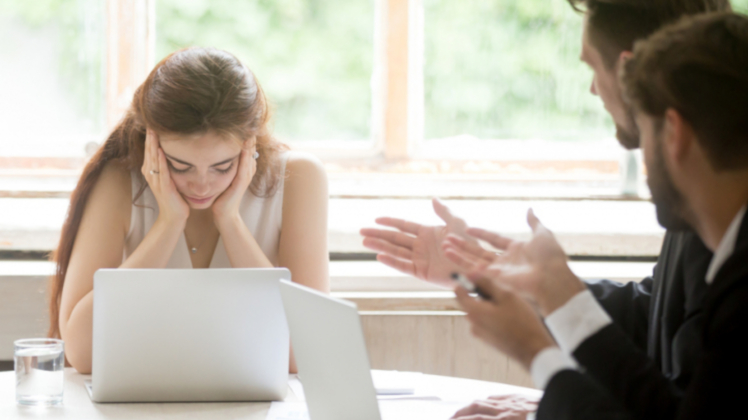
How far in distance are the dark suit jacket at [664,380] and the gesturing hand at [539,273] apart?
70 millimetres

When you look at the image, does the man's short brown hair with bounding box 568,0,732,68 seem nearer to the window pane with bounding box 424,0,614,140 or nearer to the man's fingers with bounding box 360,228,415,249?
the man's fingers with bounding box 360,228,415,249

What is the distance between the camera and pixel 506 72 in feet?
7.43

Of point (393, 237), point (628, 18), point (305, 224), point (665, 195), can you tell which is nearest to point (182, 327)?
point (393, 237)

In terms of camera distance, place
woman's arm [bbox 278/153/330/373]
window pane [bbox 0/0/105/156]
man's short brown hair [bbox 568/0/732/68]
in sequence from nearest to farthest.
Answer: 1. man's short brown hair [bbox 568/0/732/68]
2. woman's arm [bbox 278/153/330/373]
3. window pane [bbox 0/0/105/156]

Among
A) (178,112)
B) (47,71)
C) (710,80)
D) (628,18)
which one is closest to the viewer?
(710,80)

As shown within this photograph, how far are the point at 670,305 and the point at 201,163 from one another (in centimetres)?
102

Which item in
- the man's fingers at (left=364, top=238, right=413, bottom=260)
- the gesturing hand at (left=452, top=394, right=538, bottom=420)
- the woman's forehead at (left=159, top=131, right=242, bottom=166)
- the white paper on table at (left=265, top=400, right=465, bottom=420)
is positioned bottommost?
the white paper on table at (left=265, top=400, right=465, bottom=420)

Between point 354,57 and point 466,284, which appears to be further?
point 354,57

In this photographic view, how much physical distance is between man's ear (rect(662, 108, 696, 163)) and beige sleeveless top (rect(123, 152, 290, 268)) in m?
1.13

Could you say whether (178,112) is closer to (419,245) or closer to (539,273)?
(419,245)

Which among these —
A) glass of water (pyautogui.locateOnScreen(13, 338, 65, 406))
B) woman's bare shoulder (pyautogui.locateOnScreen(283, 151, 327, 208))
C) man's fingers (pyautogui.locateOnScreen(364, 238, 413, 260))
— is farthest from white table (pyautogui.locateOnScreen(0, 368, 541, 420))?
woman's bare shoulder (pyautogui.locateOnScreen(283, 151, 327, 208))

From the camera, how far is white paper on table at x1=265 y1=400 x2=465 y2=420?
1149mm

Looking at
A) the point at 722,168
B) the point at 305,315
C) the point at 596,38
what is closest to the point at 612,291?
the point at 596,38

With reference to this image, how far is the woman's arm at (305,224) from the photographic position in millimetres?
1755
